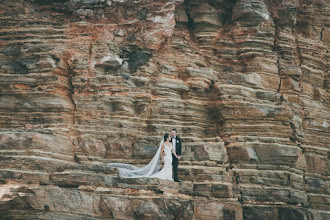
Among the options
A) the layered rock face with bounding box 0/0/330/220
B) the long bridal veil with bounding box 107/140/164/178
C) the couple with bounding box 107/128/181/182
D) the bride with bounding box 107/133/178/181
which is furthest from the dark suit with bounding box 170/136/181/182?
the long bridal veil with bounding box 107/140/164/178

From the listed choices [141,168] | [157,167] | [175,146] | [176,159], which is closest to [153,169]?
[157,167]

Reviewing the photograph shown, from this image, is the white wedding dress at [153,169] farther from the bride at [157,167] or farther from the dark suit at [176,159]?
the dark suit at [176,159]

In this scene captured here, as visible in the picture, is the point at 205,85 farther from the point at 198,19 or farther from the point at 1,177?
the point at 1,177

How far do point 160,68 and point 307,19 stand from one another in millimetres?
7665

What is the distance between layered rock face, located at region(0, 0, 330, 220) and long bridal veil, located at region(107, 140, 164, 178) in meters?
0.55

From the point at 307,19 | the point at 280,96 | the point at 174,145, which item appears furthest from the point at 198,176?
the point at 307,19

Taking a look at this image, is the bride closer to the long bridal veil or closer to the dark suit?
the long bridal veil

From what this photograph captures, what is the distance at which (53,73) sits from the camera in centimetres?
1789

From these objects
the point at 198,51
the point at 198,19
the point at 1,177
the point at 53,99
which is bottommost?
the point at 1,177

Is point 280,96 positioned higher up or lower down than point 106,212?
higher up

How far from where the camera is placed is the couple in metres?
16.0

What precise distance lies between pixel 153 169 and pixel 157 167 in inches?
8.9

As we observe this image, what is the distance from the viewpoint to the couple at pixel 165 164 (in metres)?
16.0

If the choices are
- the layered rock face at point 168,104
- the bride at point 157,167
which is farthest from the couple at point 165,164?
the layered rock face at point 168,104
